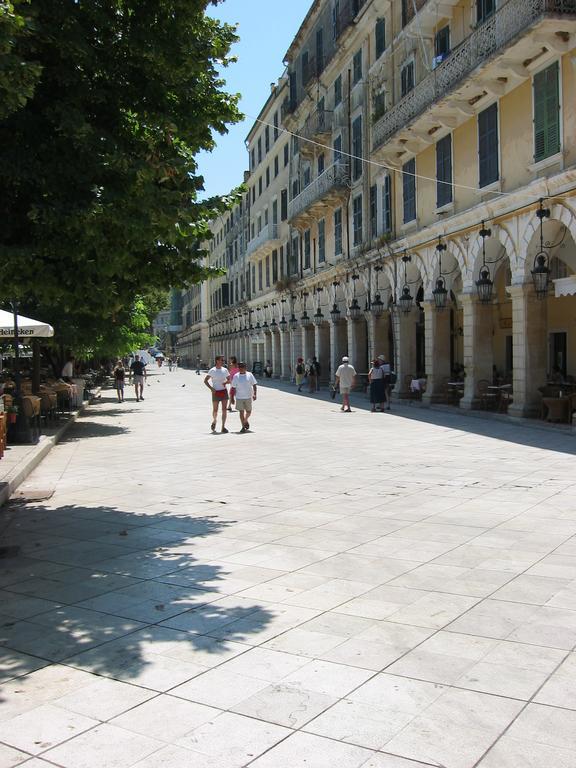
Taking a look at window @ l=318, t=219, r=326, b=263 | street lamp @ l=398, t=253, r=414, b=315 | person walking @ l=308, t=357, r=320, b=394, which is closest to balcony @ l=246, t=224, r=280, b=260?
window @ l=318, t=219, r=326, b=263

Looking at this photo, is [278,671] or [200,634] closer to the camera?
[278,671]

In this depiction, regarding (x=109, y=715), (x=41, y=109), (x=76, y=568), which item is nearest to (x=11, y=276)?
(x=41, y=109)

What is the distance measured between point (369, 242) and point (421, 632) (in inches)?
972

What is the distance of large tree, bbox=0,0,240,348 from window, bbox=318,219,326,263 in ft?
89.7

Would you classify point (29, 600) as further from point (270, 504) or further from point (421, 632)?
point (270, 504)

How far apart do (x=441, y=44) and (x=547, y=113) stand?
6447mm

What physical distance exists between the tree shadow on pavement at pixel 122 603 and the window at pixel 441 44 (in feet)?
58.3

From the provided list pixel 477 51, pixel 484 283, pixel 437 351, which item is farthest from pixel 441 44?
pixel 437 351

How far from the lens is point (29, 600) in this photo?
205 inches

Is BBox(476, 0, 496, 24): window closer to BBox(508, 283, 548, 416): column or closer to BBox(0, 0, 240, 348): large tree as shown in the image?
BBox(508, 283, 548, 416): column

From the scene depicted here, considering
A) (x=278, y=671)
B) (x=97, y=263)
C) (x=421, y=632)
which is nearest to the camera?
(x=278, y=671)

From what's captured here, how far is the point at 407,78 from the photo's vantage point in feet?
78.7

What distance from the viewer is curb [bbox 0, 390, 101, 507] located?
30.0 ft

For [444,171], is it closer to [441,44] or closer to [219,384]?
[441,44]
